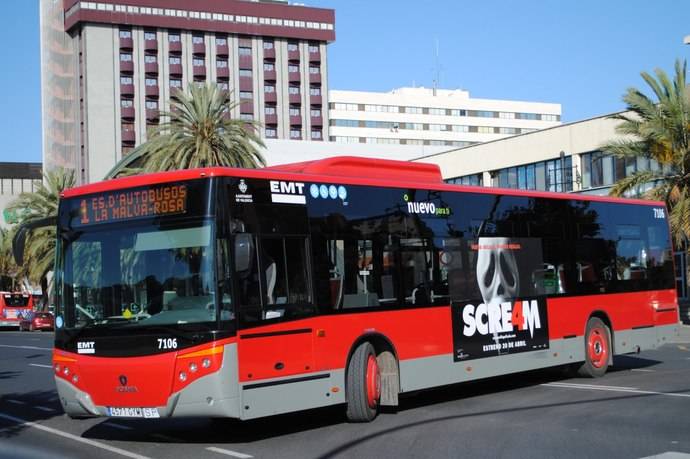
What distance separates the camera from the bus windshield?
10.5 meters

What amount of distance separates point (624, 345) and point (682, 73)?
15562mm

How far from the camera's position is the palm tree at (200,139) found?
34531 mm

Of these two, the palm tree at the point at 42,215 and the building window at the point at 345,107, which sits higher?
the building window at the point at 345,107

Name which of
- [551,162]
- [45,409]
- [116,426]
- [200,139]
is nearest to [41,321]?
[200,139]

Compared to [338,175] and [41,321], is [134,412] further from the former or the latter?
[41,321]

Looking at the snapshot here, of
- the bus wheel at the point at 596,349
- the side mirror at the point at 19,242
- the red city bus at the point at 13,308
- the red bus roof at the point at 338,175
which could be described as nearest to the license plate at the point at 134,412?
the side mirror at the point at 19,242

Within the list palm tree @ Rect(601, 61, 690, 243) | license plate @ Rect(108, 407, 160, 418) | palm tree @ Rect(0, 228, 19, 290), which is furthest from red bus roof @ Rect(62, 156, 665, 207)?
palm tree @ Rect(0, 228, 19, 290)

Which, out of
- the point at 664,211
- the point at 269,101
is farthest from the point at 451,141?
the point at 664,211

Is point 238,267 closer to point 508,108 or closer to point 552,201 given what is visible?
point 552,201

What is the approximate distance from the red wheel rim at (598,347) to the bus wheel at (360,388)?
591 cm

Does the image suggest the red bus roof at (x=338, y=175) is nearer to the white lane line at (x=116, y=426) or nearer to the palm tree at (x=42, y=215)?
the white lane line at (x=116, y=426)

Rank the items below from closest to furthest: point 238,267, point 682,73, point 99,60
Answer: point 238,267
point 682,73
point 99,60

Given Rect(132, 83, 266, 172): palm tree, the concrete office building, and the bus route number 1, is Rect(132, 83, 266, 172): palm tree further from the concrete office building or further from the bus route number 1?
the bus route number 1

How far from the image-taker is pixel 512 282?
15.2m
